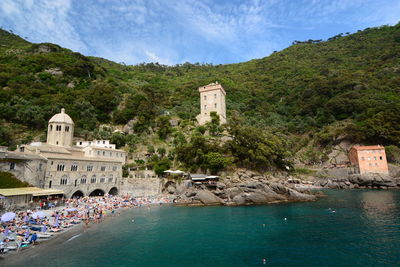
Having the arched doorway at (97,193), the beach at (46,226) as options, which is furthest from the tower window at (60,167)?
the arched doorway at (97,193)

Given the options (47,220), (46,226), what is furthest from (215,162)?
(46,226)

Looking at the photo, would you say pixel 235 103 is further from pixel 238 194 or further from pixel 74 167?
pixel 74 167

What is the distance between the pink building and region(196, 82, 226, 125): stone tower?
115ft

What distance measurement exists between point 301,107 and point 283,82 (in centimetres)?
2701

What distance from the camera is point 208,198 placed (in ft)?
115

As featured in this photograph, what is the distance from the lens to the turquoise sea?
557 inches

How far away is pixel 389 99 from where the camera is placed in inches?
2628

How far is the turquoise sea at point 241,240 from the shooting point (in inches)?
557

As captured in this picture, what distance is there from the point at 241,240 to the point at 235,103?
75.0 m

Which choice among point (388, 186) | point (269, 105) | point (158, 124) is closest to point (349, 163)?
point (388, 186)

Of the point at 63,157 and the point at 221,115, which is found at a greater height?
the point at 221,115

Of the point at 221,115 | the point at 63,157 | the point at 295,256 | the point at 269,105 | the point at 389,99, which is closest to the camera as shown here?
the point at 295,256

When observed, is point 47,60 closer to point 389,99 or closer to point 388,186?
point 388,186

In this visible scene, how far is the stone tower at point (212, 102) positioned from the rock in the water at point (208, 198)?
2626 centimetres
